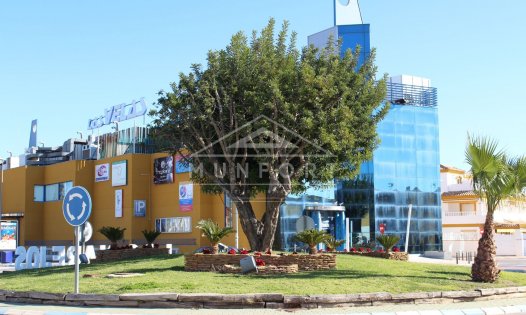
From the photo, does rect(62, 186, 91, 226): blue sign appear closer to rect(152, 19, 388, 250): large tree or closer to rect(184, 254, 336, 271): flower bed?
rect(184, 254, 336, 271): flower bed

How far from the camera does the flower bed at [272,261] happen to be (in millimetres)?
19344

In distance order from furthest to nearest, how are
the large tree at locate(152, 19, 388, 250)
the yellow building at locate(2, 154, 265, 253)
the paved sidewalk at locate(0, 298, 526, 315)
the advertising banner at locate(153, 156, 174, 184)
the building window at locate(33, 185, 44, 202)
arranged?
the building window at locate(33, 185, 44, 202), the advertising banner at locate(153, 156, 174, 184), the yellow building at locate(2, 154, 265, 253), the large tree at locate(152, 19, 388, 250), the paved sidewalk at locate(0, 298, 526, 315)

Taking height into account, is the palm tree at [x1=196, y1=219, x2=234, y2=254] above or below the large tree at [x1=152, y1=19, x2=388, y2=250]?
below

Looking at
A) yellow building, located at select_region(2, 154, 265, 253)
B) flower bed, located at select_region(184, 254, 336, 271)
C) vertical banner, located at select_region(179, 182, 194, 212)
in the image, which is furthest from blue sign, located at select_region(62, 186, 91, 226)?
vertical banner, located at select_region(179, 182, 194, 212)

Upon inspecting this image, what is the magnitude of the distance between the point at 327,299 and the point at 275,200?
9.89 m

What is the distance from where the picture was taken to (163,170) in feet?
140

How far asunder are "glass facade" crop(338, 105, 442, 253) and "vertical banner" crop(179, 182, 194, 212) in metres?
11.3

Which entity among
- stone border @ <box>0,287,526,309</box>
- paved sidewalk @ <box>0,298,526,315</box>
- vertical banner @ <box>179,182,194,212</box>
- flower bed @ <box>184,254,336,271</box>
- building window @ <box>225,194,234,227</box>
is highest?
vertical banner @ <box>179,182,194,212</box>

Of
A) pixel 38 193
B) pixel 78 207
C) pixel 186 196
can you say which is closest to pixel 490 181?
pixel 78 207

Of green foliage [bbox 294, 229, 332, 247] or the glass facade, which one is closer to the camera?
green foliage [bbox 294, 229, 332, 247]

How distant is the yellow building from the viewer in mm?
39844

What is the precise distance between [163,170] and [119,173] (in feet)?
13.8

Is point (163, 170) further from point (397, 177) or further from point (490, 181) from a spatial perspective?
point (490, 181)

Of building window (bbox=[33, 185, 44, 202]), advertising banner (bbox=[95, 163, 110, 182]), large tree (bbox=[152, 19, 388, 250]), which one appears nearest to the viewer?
large tree (bbox=[152, 19, 388, 250])
